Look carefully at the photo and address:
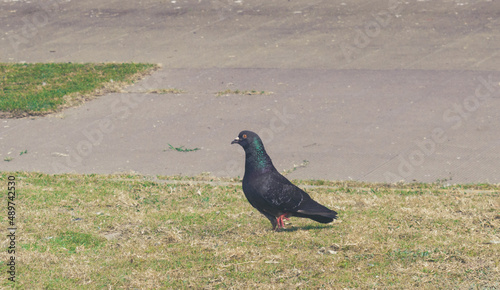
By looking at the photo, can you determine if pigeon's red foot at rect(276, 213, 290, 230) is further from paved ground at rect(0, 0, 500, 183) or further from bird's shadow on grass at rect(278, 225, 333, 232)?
paved ground at rect(0, 0, 500, 183)

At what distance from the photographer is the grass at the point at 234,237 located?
5531 millimetres

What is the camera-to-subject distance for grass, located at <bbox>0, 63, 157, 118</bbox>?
1171cm

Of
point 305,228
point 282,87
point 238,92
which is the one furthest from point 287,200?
point 282,87

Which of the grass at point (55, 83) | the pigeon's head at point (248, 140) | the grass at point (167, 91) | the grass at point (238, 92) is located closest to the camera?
the pigeon's head at point (248, 140)

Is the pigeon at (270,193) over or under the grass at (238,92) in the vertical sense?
over

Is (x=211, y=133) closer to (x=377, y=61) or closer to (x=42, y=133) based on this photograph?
(x=42, y=133)

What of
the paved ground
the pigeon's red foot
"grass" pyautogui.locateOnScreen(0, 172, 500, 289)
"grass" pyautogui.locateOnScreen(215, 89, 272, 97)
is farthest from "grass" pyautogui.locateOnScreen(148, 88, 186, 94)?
the pigeon's red foot

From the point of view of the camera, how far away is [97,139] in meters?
10.4

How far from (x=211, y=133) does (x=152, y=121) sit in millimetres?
1183

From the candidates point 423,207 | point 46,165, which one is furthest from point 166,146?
point 423,207

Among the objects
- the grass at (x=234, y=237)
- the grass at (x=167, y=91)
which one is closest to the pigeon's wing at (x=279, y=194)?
the grass at (x=234, y=237)

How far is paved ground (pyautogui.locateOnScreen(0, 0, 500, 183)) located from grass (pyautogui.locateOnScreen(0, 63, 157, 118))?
35cm

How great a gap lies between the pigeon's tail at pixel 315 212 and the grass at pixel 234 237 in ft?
0.52

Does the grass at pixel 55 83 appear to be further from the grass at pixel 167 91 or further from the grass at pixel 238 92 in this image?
the grass at pixel 238 92
